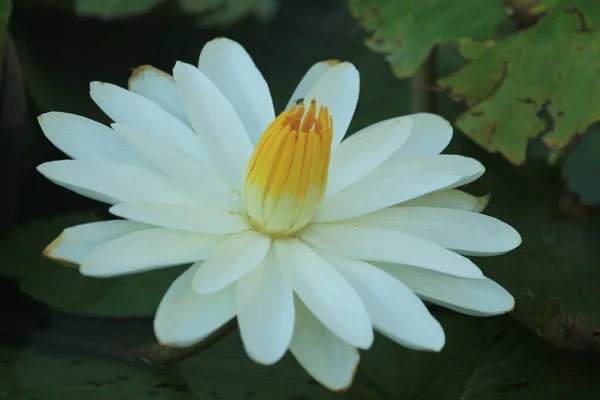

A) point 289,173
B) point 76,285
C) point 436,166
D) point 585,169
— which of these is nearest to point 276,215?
point 289,173

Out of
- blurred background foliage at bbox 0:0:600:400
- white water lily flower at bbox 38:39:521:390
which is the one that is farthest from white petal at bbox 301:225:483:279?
blurred background foliage at bbox 0:0:600:400

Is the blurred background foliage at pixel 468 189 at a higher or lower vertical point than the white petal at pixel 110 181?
lower

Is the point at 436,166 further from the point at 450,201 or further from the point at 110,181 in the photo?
the point at 110,181

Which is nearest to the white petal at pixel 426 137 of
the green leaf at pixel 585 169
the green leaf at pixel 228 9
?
the green leaf at pixel 585 169

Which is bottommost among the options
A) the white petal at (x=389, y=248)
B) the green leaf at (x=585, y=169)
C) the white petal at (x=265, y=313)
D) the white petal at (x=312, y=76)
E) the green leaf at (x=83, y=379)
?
the green leaf at (x=585, y=169)

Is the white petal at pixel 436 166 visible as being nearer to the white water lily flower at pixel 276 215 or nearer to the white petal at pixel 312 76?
the white water lily flower at pixel 276 215

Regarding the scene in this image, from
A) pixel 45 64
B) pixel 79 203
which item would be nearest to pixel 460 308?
pixel 79 203
